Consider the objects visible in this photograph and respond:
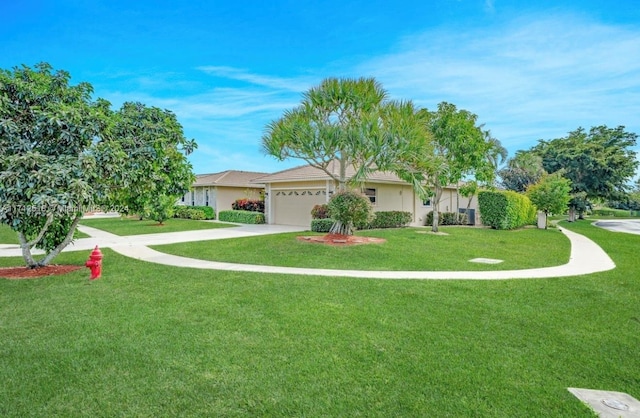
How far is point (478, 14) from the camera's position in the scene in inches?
483

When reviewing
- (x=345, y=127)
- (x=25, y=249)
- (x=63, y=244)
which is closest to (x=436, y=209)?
(x=345, y=127)

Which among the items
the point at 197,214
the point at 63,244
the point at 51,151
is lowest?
the point at 63,244

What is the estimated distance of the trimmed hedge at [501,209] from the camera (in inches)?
777

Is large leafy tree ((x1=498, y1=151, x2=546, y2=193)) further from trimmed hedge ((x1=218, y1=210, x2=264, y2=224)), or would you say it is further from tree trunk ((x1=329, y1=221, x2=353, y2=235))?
tree trunk ((x1=329, y1=221, x2=353, y2=235))

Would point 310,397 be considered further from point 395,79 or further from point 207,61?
point 207,61

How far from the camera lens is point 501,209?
777 inches

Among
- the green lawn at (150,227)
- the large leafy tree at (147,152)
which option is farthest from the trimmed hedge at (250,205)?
the large leafy tree at (147,152)

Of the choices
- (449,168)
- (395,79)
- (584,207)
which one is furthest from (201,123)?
(584,207)

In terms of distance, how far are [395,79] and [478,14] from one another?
161 inches

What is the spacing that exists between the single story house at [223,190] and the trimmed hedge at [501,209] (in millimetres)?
14955

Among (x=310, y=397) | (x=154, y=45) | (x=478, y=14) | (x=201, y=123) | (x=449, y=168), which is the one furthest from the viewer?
(x=201, y=123)

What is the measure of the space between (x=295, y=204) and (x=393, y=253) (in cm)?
1161

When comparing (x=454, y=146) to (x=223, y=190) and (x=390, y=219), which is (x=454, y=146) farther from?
(x=223, y=190)

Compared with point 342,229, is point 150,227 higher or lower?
lower
